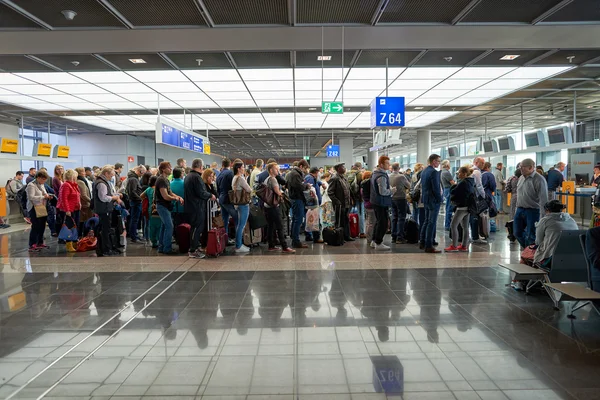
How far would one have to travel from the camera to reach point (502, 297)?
469 centimetres

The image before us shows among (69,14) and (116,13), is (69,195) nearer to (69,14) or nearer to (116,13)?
(69,14)

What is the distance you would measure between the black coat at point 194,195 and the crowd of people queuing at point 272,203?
0.02m

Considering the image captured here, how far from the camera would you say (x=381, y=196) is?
7609 millimetres

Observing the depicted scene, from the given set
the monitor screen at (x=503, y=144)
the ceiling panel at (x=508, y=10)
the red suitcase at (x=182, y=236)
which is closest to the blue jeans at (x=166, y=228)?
the red suitcase at (x=182, y=236)

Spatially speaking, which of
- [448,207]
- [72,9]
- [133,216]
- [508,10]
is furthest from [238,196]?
[508,10]

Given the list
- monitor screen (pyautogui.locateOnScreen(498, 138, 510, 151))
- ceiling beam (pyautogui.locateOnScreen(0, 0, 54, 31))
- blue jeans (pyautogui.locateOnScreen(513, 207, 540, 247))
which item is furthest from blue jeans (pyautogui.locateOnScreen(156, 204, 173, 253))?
monitor screen (pyautogui.locateOnScreen(498, 138, 510, 151))

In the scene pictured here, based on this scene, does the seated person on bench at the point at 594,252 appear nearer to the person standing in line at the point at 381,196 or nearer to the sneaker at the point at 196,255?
the person standing in line at the point at 381,196

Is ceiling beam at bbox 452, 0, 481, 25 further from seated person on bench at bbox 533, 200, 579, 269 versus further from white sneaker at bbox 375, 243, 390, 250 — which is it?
white sneaker at bbox 375, 243, 390, 250

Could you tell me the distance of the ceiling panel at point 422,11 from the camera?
21.7 feet

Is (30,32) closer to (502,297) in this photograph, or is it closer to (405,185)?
(405,185)

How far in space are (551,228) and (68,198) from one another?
26.2 feet

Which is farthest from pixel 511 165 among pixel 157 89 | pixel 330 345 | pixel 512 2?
pixel 330 345

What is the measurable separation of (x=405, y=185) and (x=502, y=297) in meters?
3.95

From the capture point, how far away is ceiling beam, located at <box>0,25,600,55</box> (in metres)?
7.64
